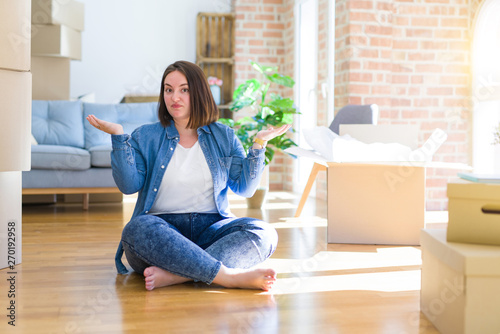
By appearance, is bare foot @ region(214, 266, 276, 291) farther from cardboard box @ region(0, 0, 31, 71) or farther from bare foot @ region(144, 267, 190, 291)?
cardboard box @ region(0, 0, 31, 71)

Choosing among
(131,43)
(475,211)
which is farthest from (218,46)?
(475,211)

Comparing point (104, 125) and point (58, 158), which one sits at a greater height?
point (104, 125)

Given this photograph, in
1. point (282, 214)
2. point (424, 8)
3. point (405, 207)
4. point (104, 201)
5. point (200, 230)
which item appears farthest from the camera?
point (104, 201)

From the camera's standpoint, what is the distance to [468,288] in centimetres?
149

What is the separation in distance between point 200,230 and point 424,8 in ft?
10.7

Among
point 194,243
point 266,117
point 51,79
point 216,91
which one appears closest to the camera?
point 194,243

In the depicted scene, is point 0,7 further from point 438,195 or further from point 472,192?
point 438,195

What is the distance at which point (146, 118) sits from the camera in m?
5.17

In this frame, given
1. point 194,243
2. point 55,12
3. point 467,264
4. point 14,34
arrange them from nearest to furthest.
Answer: point 467,264
point 194,243
point 14,34
point 55,12

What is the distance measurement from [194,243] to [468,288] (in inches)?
39.5

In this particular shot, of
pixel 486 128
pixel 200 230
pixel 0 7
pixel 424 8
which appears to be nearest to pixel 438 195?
pixel 486 128

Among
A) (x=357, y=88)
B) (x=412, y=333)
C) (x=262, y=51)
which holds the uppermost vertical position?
(x=262, y=51)

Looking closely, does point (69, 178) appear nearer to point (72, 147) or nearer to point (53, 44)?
point (72, 147)

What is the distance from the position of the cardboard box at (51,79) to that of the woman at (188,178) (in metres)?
3.35
